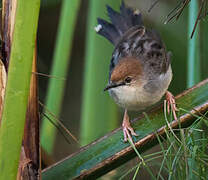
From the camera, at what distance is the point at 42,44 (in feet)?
9.64

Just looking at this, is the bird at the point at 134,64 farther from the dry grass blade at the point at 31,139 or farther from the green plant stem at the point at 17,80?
the green plant stem at the point at 17,80

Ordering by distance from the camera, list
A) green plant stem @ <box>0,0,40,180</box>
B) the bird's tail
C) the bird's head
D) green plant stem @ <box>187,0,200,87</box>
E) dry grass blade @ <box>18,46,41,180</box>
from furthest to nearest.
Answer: the bird's tail
the bird's head
green plant stem @ <box>187,0,200,87</box>
dry grass blade @ <box>18,46,41,180</box>
green plant stem @ <box>0,0,40,180</box>

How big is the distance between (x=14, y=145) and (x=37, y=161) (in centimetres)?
19

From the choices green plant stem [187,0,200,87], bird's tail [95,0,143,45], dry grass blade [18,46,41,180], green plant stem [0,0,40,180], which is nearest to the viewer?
green plant stem [0,0,40,180]

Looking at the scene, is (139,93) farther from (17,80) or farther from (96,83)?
(17,80)

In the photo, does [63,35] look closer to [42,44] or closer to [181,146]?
[181,146]

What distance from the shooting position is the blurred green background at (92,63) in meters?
1.77

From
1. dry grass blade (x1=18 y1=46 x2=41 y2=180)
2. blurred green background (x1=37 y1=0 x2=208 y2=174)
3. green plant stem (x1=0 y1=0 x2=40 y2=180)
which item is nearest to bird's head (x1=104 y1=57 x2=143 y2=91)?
blurred green background (x1=37 y1=0 x2=208 y2=174)

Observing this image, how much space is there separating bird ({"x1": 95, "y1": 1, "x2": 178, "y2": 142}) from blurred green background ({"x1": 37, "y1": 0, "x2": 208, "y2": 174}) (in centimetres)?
7

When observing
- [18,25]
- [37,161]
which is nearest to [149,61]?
[37,161]

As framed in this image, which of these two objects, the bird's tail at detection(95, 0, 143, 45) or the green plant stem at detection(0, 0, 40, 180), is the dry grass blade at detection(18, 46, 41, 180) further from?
the bird's tail at detection(95, 0, 143, 45)

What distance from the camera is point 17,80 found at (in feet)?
2.80

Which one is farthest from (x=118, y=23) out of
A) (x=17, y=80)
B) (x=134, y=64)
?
(x=17, y=80)

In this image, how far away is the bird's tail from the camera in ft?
6.15
